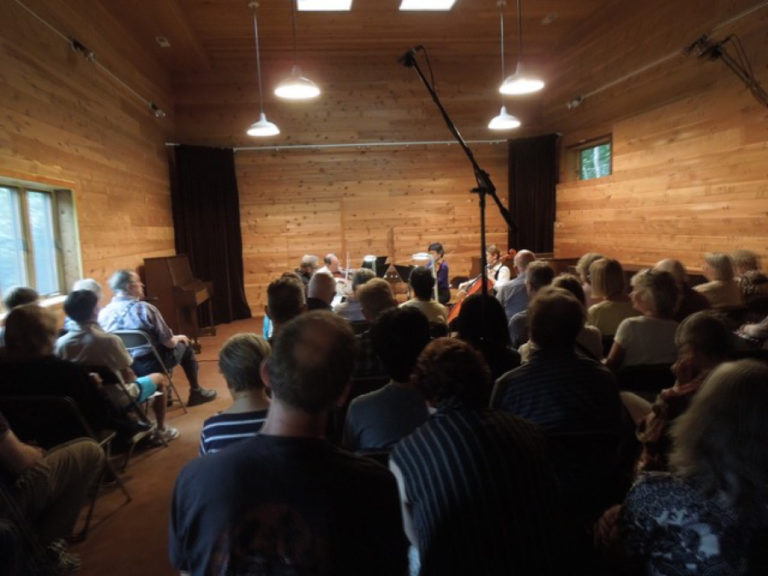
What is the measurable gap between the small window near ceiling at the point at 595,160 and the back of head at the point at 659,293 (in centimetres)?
492

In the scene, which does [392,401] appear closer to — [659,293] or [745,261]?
[659,293]

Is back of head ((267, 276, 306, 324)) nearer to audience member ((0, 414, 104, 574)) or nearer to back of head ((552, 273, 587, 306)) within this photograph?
audience member ((0, 414, 104, 574))

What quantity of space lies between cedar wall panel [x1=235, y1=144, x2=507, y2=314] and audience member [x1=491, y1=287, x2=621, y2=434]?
6604 mm

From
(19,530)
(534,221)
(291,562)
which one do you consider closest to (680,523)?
(291,562)

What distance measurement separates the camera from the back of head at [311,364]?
2.88 ft

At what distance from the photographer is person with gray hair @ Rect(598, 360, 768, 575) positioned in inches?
37.5

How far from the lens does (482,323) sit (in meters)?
2.18

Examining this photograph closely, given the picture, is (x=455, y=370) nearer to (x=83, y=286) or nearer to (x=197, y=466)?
(x=197, y=466)

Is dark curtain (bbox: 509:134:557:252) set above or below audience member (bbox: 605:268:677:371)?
above

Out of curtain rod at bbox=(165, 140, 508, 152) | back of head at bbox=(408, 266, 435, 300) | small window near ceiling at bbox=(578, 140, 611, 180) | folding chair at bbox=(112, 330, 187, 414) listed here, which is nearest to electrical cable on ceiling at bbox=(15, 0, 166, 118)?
curtain rod at bbox=(165, 140, 508, 152)

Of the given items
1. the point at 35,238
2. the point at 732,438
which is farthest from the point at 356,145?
the point at 732,438

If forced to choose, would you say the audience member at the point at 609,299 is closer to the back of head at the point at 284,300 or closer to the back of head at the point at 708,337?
the back of head at the point at 708,337

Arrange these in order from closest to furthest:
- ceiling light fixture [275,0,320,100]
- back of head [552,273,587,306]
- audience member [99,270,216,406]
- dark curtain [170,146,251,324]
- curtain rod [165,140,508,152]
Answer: back of head [552,273,587,306]
audience member [99,270,216,406]
ceiling light fixture [275,0,320,100]
dark curtain [170,146,251,324]
curtain rod [165,140,508,152]

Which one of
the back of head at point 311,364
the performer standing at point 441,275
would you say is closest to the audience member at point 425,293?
the back of head at point 311,364
